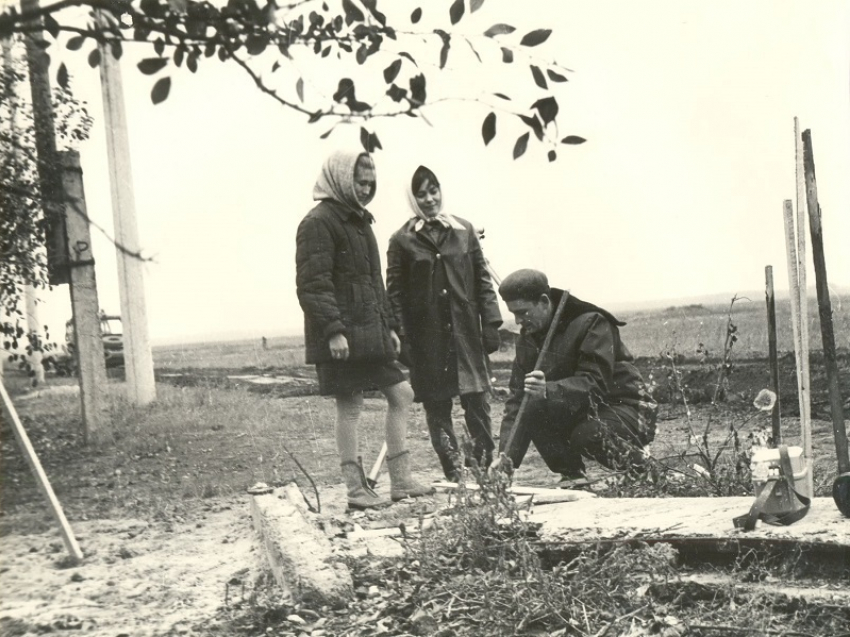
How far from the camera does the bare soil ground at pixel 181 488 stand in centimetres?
318

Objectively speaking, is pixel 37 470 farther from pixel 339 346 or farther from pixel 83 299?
pixel 83 299

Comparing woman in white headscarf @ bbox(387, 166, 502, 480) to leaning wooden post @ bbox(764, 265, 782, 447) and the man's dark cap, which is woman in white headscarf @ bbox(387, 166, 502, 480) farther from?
leaning wooden post @ bbox(764, 265, 782, 447)

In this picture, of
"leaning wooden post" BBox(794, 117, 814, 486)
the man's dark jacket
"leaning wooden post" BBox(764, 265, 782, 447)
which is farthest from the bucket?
the man's dark jacket

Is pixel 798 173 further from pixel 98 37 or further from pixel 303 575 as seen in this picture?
pixel 98 37

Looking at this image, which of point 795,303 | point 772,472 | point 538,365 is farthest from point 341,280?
point 772,472

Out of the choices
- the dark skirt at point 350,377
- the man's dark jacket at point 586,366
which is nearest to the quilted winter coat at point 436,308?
the man's dark jacket at point 586,366

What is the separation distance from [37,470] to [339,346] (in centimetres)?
132

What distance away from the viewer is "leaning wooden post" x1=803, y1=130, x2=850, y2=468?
326 cm

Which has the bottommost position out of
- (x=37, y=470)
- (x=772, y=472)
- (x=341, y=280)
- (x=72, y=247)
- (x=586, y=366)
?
(x=772, y=472)

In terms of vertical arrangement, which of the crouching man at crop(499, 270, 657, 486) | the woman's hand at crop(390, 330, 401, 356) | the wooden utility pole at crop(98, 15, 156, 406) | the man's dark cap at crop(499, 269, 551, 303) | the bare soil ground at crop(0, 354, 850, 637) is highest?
the wooden utility pole at crop(98, 15, 156, 406)

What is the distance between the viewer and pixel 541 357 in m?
4.49

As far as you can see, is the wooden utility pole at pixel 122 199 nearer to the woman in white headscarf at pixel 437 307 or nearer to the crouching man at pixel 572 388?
the woman in white headscarf at pixel 437 307

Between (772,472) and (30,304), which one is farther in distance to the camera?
(30,304)

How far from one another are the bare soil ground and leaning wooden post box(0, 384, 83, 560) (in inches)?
3.6
